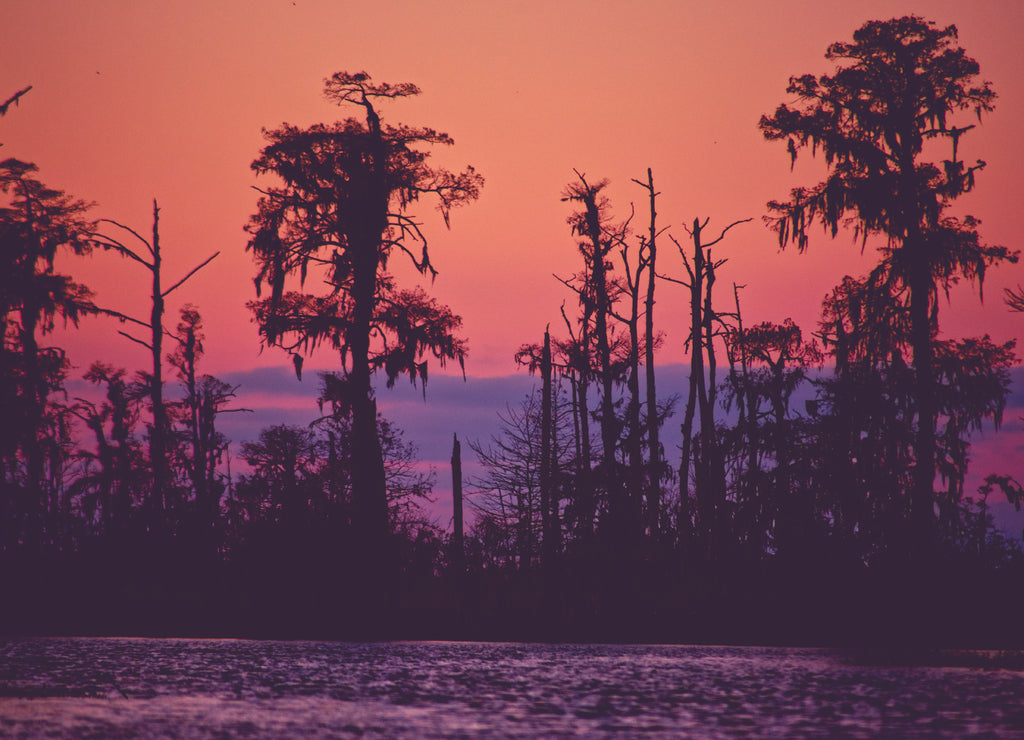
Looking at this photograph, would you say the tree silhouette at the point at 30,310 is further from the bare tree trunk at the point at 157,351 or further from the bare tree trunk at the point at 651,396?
the bare tree trunk at the point at 651,396

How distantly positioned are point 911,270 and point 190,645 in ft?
45.6

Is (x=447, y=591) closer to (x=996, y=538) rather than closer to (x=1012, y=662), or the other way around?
(x=1012, y=662)

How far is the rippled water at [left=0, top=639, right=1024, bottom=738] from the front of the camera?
225 inches

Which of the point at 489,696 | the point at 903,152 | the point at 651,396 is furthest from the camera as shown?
the point at 651,396

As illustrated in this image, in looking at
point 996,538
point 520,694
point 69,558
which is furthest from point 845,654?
point 996,538

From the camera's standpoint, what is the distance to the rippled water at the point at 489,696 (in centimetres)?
572

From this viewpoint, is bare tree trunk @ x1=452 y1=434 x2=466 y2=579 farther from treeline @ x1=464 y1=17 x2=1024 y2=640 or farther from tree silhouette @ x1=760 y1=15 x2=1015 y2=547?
tree silhouette @ x1=760 y1=15 x2=1015 y2=547

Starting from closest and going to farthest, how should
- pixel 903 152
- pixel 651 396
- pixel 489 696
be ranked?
pixel 489 696, pixel 903 152, pixel 651 396

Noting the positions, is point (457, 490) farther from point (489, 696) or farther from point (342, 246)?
point (489, 696)

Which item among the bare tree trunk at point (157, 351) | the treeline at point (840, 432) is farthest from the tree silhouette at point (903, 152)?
the bare tree trunk at point (157, 351)

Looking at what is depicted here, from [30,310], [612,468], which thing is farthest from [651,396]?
[30,310]

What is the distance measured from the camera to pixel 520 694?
7.61 meters

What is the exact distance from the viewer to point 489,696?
7.49 meters

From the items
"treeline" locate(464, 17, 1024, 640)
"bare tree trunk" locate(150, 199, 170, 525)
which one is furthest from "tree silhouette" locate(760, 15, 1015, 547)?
"bare tree trunk" locate(150, 199, 170, 525)
